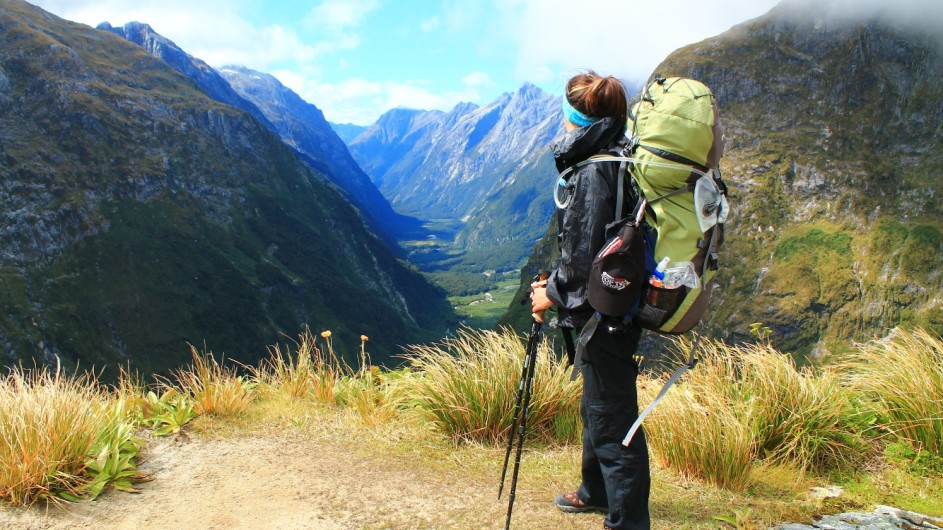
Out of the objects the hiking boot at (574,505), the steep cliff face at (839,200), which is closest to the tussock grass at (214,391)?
the hiking boot at (574,505)

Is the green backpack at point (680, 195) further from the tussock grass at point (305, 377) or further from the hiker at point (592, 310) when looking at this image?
the tussock grass at point (305, 377)

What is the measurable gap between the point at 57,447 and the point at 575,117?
513cm

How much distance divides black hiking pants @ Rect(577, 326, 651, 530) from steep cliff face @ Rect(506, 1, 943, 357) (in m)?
136

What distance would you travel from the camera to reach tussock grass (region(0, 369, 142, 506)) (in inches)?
184

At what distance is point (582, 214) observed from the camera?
147 inches

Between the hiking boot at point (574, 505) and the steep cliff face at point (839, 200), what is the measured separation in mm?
135284

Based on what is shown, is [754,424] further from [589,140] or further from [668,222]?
[589,140]

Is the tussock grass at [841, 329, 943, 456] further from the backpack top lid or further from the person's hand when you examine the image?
the person's hand

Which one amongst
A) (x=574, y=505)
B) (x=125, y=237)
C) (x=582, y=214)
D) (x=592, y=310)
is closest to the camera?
(x=582, y=214)

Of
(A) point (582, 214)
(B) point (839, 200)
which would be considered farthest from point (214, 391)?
(B) point (839, 200)

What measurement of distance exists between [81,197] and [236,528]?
169 metres

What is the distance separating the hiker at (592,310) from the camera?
3.73m

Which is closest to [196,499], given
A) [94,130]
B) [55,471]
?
[55,471]

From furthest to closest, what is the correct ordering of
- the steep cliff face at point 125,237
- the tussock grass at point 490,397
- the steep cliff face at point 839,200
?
the steep cliff face at point 839,200 < the steep cliff face at point 125,237 < the tussock grass at point 490,397
